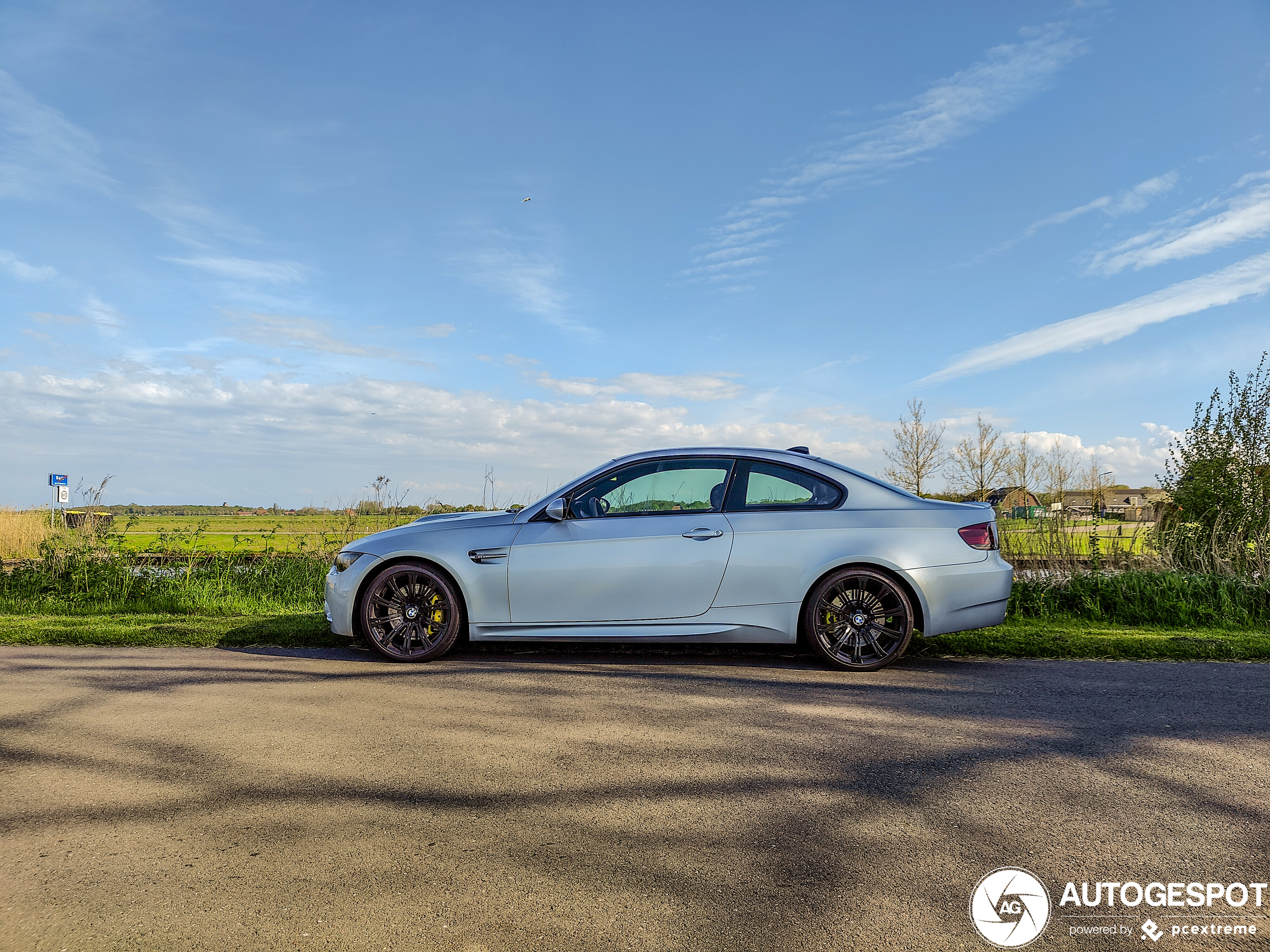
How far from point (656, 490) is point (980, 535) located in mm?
2568

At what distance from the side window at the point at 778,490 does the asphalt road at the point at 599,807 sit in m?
1.42

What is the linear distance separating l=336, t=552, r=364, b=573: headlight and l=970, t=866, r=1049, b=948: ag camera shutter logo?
5.31 metres

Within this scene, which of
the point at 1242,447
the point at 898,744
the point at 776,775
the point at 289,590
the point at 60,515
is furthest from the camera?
the point at 1242,447

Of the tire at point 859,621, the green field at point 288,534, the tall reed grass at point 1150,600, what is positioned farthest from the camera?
the green field at point 288,534

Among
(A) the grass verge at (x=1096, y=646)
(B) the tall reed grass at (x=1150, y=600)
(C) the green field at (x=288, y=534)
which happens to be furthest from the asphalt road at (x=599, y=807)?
(C) the green field at (x=288, y=534)

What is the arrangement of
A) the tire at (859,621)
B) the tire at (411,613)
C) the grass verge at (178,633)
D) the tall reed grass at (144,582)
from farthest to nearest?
the tall reed grass at (144,582) → the grass verge at (178,633) → the tire at (411,613) → the tire at (859,621)

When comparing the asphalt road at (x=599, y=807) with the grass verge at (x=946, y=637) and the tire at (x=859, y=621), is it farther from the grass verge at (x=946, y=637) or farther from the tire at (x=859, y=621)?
the grass verge at (x=946, y=637)

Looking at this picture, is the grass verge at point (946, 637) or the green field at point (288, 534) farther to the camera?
the green field at point (288, 534)

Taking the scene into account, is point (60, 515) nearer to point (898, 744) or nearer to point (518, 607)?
point (518, 607)

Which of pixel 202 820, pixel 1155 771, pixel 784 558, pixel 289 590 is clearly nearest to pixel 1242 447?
pixel 784 558

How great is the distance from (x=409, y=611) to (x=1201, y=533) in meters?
12.4

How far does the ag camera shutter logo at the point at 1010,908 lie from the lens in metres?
2.39

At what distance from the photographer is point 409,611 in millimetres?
6488

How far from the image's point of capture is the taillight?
6.29 m
